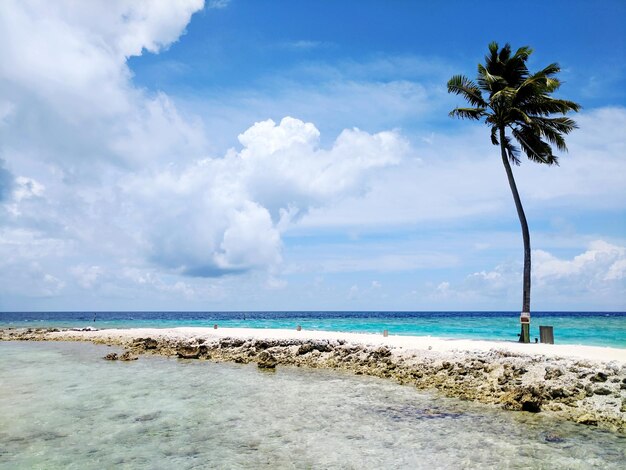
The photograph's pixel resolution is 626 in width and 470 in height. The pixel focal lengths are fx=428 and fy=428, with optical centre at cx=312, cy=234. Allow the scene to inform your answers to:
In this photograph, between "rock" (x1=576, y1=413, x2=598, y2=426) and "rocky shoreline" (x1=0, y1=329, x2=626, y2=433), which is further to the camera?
"rocky shoreline" (x1=0, y1=329, x2=626, y2=433)

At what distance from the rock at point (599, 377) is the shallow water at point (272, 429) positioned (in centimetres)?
316

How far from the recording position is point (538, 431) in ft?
37.5

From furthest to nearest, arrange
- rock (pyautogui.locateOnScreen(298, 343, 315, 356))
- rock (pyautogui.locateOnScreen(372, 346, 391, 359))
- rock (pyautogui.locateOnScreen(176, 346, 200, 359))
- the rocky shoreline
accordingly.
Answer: rock (pyautogui.locateOnScreen(176, 346, 200, 359)) → rock (pyautogui.locateOnScreen(298, 343, 315, 356)) → rock (pyautogui.locateOnScreen(372, 346, 391, 359)) → the rocky shoreline

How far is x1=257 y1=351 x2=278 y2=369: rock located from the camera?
2250cm

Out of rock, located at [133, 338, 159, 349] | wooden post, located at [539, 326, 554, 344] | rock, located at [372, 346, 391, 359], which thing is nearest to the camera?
rock, located at [372, 346, 391, 359]

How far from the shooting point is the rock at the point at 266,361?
22.5 meters

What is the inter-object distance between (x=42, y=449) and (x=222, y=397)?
644 centimetres

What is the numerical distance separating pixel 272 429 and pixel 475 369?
30.7 ft

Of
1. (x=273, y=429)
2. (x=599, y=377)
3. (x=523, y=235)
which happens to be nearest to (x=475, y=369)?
(x=599, y=377)

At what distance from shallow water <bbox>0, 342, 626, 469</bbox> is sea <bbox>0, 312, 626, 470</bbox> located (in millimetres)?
38

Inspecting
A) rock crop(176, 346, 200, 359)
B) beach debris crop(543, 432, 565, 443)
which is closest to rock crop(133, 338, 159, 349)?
rock crop(176, 346, 200, 359)

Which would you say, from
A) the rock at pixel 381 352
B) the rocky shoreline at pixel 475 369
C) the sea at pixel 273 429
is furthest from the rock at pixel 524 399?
the rock at pixel 381 352

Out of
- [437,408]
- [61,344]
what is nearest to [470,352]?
[437,408]

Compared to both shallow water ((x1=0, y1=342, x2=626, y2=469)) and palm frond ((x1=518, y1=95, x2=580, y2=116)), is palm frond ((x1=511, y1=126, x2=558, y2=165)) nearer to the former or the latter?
palm frond ((x1=518, y1=95, x2=580, y2=116))
